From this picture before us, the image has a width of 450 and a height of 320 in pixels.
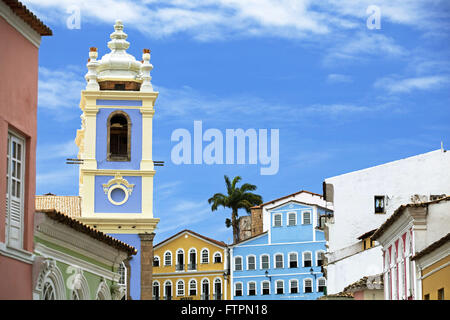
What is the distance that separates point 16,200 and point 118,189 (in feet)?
147

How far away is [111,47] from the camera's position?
70.4 m

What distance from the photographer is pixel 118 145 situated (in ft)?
227

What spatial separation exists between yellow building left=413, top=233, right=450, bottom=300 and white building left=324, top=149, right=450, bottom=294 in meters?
16.7

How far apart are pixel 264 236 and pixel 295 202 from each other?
4258mm

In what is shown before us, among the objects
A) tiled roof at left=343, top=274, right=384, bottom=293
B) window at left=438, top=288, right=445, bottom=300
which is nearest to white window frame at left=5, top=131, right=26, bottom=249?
window at left=438, top=288, right=445, bottom=300

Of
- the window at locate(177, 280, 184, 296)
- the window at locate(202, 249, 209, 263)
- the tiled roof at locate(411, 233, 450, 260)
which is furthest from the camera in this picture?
the window at locate(177, 280, 184, 296)

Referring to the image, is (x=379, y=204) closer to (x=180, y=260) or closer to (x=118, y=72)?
(x=118, y=72)

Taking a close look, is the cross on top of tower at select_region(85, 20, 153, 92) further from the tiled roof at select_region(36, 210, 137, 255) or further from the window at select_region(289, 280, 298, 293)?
the tiled roof at select_region(36, 210, 137, 255)

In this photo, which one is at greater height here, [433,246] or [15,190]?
[15,190]

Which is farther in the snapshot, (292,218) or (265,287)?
(265,287)

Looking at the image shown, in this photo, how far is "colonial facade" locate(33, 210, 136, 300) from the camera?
23828mm

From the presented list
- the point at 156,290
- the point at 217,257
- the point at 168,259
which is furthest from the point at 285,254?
the point at 156,290

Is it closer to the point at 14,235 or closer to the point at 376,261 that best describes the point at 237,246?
the point at 376,261
